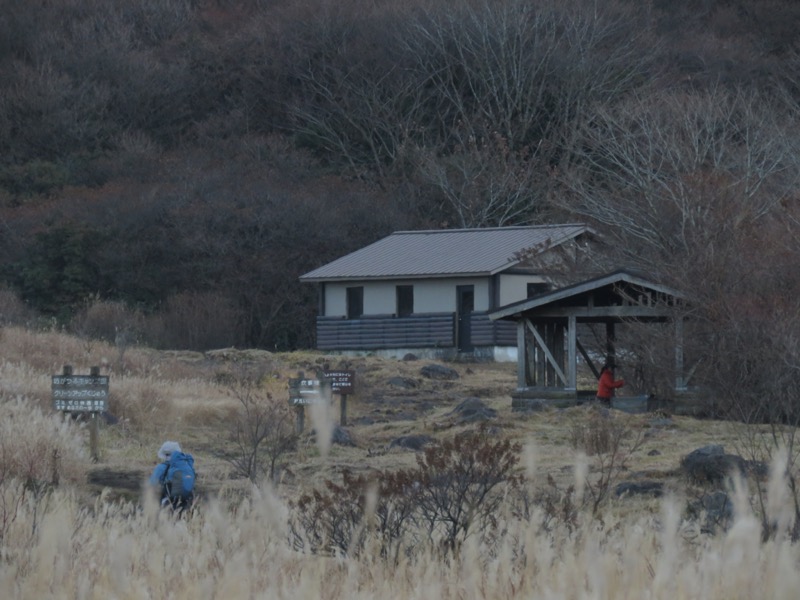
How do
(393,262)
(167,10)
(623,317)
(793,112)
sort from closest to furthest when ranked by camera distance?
(623,317) → (393,262) → (793,112) → (167,10)

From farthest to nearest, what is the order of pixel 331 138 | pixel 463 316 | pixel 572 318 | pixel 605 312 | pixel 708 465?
pixel 331 138 < pixel 463 316 < pixel 572 318 < pixel 605 312 < pixel 708 465

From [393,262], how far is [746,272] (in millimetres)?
19943

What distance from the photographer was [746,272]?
22922 mm

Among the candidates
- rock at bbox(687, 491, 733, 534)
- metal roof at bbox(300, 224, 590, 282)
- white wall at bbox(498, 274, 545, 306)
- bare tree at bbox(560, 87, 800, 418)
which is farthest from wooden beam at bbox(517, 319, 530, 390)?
white wall at bbox(498, 274, 545, 306)

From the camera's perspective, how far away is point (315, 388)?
70.1 feet

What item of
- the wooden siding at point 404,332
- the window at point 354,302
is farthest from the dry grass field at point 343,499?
the window at point 354,302

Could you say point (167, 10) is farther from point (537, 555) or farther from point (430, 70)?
point (537, 555)

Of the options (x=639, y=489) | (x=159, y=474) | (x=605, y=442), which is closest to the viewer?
(x=159, y=474)

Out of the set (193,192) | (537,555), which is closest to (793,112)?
(193,192)

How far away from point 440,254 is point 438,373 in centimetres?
950

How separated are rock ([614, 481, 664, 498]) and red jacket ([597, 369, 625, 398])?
8.33 m

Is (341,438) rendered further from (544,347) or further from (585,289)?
(544,347)

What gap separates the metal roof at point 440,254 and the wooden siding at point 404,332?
1.27 meters

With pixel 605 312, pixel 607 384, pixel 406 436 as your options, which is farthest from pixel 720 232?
pixel 406 436
